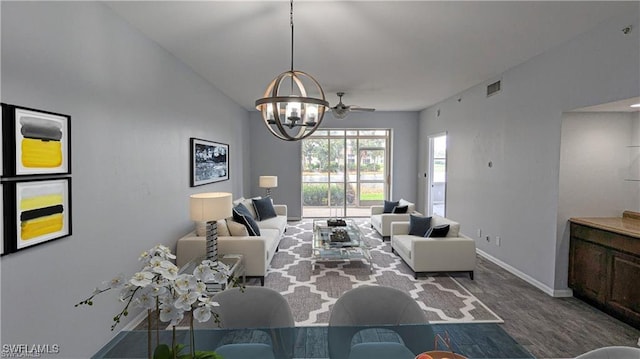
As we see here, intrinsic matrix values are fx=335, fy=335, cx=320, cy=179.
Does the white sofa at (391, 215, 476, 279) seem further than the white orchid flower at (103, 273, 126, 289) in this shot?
Yes

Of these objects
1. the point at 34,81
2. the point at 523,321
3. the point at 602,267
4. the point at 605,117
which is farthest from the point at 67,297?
the point at 605,117

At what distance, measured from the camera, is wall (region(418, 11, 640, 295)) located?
3104 mm

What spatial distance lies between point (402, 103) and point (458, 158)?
73.2 inches

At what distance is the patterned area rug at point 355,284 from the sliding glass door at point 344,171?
3.05 metres

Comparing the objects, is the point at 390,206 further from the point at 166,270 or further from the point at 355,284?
the point at 166,270

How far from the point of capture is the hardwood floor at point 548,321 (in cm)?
→ 277

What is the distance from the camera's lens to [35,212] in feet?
6.65

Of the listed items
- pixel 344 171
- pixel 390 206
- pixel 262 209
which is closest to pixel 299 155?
pixel 344 171

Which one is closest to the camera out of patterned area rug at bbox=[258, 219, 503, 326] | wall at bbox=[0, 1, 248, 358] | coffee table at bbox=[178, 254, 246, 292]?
wall at bbox=[0, 1, 248, 358]

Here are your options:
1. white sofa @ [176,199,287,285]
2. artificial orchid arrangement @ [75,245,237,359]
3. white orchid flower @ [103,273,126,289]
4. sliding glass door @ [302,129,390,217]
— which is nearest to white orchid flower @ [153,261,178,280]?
artificial orchid arrangement @ [75,245,237,359]

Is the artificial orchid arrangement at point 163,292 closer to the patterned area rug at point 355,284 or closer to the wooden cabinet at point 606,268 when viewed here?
the patterned area rug at point 355,284

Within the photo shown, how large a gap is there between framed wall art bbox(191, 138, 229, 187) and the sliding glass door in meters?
2.87

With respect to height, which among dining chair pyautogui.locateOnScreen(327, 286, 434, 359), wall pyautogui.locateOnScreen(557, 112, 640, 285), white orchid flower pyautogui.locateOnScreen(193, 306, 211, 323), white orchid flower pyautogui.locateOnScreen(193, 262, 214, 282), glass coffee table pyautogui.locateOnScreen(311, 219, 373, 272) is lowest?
glass coffee table pyautogui.locateOnScreen(311, 219, 373, 272)

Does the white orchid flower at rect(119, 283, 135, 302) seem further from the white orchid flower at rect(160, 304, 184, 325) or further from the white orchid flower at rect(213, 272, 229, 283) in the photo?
the white orchid flower at rect(213, 272, 229, 283)
